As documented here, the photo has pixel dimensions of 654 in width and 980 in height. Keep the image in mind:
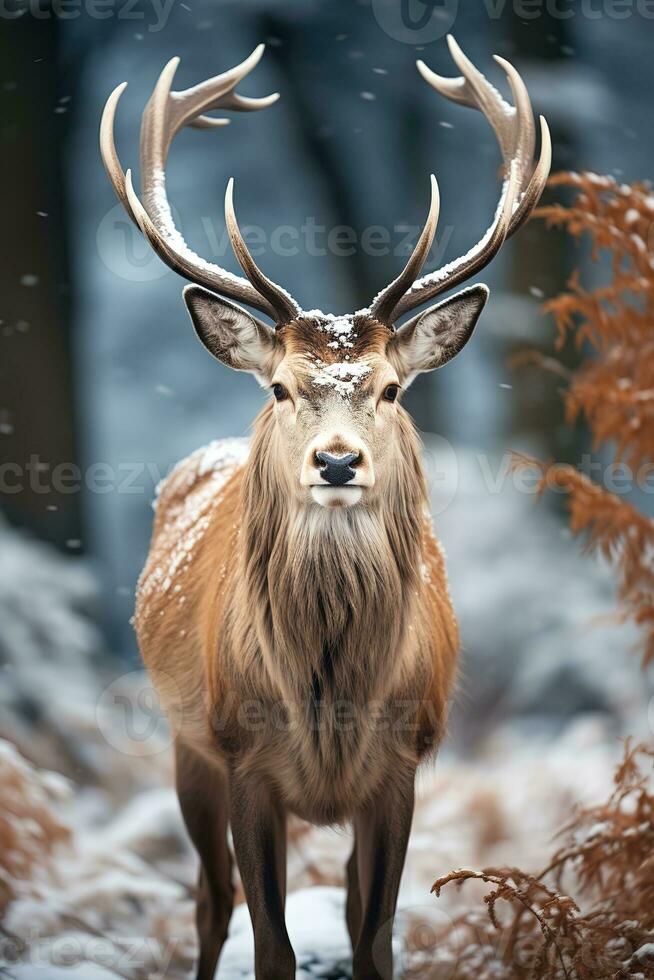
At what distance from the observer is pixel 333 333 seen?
10.8 ft

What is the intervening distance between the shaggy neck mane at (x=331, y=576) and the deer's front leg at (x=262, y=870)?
405mm

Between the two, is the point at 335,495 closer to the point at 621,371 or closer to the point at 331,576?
the point at 331,576

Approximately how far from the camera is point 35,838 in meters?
6.12

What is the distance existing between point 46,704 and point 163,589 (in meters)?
2.87

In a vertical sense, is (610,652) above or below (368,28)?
below

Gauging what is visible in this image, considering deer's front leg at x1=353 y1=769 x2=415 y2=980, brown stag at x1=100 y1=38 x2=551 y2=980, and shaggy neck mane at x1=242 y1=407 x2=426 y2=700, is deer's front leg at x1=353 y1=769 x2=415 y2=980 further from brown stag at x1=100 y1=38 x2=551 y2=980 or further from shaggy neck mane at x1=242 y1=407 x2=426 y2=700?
shaggy neck mane at x1=242 y1=407 x2=426 y2=700

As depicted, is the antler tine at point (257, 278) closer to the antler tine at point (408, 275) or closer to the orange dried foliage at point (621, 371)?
the antler tine at point (408, 275)

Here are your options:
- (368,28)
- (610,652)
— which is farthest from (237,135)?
(610,652)

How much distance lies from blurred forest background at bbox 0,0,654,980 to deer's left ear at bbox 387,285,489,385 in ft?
11.6

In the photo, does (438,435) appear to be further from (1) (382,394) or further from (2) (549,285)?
(1) (382,394)

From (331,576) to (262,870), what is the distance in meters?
1.01
